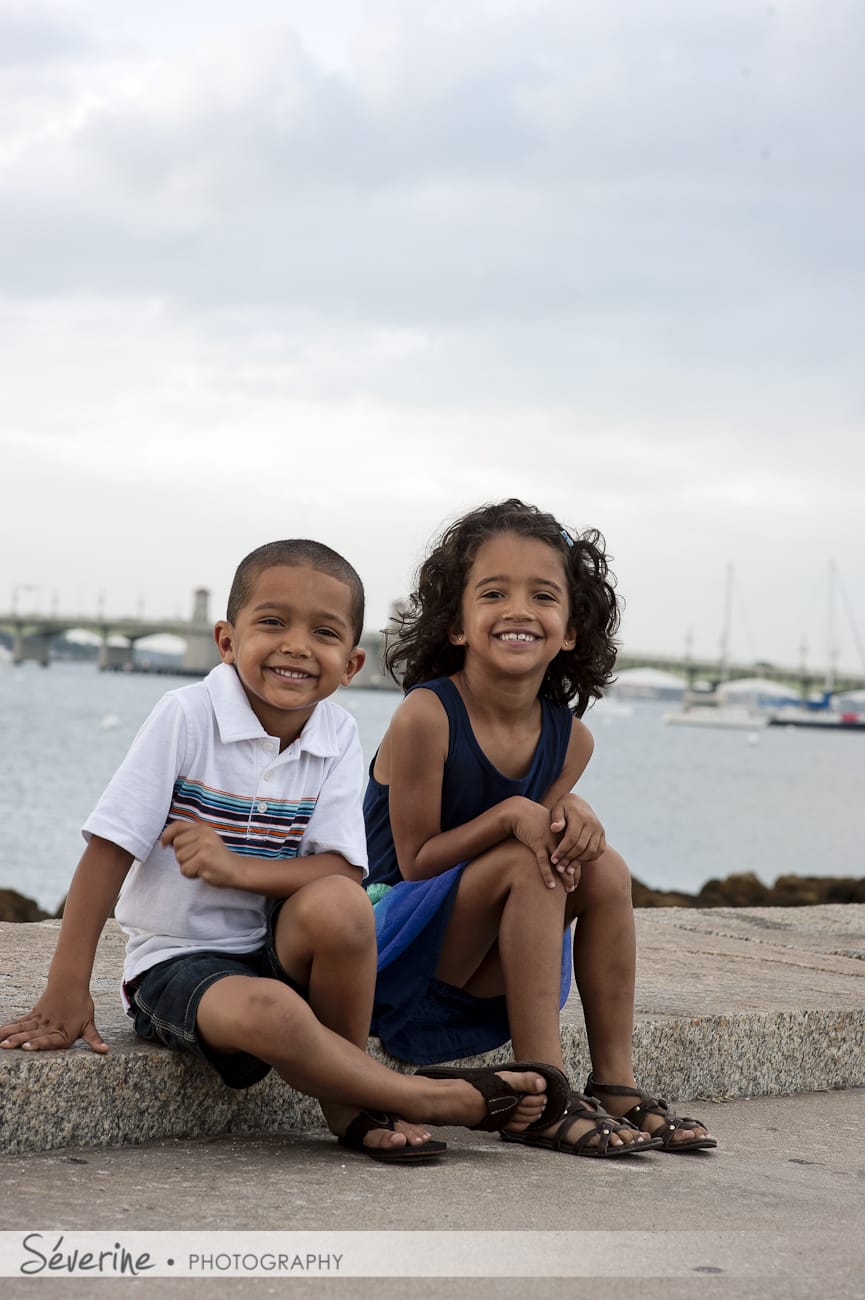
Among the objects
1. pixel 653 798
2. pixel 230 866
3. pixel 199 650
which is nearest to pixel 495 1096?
pixel 230 866

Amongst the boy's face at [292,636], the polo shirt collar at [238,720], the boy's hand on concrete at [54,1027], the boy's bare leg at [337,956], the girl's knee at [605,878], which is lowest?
the boy's hand on concrete at [54,1027]

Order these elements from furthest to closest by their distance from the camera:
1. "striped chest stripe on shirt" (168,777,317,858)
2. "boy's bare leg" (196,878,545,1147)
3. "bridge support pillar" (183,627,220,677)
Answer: "bridge support pillar" (183,627,220,677) → "striped chest stripe on shirt" (168,777,317,858) → "boy's bare leg" (196,878,545,1147)

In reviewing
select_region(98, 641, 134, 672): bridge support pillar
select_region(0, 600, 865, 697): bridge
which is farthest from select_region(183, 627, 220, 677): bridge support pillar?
select_region(98, 641, 134, 672): bridge support pillar

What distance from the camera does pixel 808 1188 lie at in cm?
235

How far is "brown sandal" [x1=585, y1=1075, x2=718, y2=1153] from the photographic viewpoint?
2527mm

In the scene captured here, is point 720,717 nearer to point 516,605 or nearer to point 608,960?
point 516,605

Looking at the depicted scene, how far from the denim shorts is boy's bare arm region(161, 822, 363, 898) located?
69 millimetres

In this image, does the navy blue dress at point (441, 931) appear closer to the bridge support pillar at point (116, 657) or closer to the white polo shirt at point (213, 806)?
the white polo shirt at point (213, 806)

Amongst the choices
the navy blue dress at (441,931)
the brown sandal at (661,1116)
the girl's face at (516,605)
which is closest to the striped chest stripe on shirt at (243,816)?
the navy blue dress at (441,931)

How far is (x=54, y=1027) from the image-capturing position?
2338 millimetres

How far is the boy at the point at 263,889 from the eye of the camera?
2299 mm

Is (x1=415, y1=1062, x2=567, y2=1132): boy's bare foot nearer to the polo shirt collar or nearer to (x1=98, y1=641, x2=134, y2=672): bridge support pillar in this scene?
the polo shirt collar

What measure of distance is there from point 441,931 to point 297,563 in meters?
0.72

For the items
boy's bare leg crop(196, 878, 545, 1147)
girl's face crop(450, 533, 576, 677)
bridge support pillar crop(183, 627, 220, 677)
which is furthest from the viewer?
bridge support pillar crop(183, 627, 220, 677)
